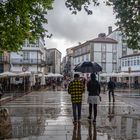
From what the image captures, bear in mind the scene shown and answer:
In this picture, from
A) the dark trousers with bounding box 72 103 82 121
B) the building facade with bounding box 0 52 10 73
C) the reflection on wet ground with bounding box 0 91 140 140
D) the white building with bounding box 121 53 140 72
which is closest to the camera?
the reflection on wet ground with bounding box 0 91 140 140

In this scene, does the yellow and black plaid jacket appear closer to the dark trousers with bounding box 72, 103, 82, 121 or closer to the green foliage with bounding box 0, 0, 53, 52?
the dark trousers with bounding box 72, 103, 82, 121

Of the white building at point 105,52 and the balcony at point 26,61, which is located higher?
the white building at point 105,52

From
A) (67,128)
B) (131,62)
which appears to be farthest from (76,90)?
(131,62)

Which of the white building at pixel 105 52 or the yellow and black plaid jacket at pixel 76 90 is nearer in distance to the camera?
the yellow and black plaid jacket at pixel 76 90

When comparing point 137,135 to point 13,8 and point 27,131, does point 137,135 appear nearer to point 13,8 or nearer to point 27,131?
point 27,131

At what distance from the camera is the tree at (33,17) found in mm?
17016

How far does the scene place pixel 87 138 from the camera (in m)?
11.7

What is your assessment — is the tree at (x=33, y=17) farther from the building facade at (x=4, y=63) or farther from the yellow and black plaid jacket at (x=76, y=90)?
the building facade at (x=4, y=63)

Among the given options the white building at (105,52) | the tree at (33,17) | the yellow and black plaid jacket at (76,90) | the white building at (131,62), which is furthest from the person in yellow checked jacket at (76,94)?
the white building at (105,52)

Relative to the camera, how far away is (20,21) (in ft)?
59.6

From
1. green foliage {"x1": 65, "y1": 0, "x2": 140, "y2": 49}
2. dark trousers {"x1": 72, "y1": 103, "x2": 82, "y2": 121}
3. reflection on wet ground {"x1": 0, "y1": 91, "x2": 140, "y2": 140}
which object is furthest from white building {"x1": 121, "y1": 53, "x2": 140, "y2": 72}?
dark trousers {"x1": 72, "y1": 103, "x2": 82, "y2": 121}

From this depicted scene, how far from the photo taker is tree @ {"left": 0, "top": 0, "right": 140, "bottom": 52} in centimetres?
1702

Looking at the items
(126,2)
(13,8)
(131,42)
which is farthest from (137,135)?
(131,42)

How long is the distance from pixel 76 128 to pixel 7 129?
2200mm
